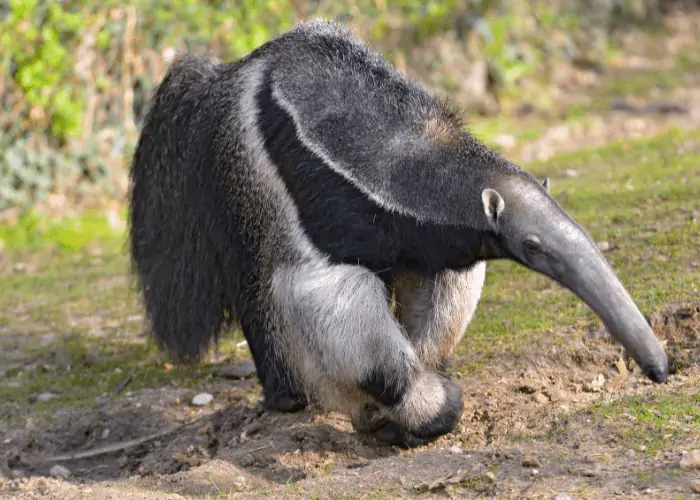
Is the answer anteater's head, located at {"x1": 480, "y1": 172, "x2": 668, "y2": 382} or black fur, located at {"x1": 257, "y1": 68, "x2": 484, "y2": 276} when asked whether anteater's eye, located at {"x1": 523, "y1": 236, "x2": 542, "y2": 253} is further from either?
black fur, located at {"x1": 257, "y1": 68, "x2": 484, "y2": 276}

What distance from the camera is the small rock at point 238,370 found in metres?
6.11

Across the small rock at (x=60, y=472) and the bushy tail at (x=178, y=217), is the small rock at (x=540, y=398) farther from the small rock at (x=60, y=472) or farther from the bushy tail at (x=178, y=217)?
the small rock at (x=60, y=472)

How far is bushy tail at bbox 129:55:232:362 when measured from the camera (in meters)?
5.39

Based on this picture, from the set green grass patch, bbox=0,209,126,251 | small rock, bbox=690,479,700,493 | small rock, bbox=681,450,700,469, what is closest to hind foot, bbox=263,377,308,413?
small rock, bbox=681,450,700,469

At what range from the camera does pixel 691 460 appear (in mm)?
3570

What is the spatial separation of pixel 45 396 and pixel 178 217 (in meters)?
1.44

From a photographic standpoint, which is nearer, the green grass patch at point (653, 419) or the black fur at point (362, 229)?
the green grass patch at point (653, 419)

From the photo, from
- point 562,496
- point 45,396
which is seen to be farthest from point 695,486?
point 45,396

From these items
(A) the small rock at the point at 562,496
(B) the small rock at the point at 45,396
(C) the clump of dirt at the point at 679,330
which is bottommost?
(B) the small rock at the point at 45,396

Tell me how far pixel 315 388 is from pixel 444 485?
3.54ft

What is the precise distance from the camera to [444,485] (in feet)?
12.4

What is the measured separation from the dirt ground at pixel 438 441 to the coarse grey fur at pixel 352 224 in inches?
9.5

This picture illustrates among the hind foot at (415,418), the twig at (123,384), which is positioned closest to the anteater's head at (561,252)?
the hind foot at (415,418)

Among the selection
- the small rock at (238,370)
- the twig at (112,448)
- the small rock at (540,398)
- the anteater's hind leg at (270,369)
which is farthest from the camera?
the small rock at (238,370)
